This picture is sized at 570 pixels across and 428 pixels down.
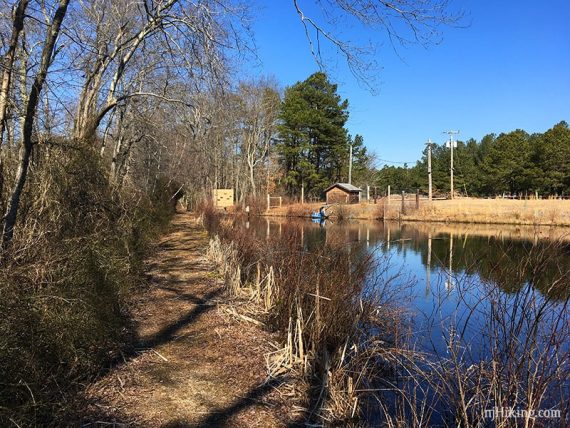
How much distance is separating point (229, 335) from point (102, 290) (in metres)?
1.74

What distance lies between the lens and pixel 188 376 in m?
4.60

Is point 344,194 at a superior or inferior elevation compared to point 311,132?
inferior

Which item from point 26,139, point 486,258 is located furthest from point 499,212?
point 26,139

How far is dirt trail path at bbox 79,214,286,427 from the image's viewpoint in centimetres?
382

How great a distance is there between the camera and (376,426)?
4.26m

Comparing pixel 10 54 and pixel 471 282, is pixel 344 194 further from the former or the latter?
pixel 10 54

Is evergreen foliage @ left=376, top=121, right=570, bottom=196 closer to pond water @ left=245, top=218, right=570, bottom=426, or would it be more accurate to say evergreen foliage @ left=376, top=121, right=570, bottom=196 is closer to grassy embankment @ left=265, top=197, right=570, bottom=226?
grassy embankment @ left=265, top=197, right=570, bottom=226

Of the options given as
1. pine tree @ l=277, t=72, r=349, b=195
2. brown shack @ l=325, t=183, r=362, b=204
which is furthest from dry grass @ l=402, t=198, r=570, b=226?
pine tree @ l=277, t=72, r=349, b=195

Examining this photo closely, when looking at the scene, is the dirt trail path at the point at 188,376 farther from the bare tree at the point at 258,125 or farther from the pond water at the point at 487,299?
the bare tree at the point at 258,125

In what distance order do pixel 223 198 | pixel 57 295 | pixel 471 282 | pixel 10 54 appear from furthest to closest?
pixel 223 198
pixel 471 282
pixel 10 54
pixel 57 295

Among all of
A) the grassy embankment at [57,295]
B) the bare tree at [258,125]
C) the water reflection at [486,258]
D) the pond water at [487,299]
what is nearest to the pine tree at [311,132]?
the bare tree at [258,125]

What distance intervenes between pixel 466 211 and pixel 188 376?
35.4 m

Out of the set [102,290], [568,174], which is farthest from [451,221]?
[102,290]

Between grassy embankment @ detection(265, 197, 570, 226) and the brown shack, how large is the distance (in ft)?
11.2
